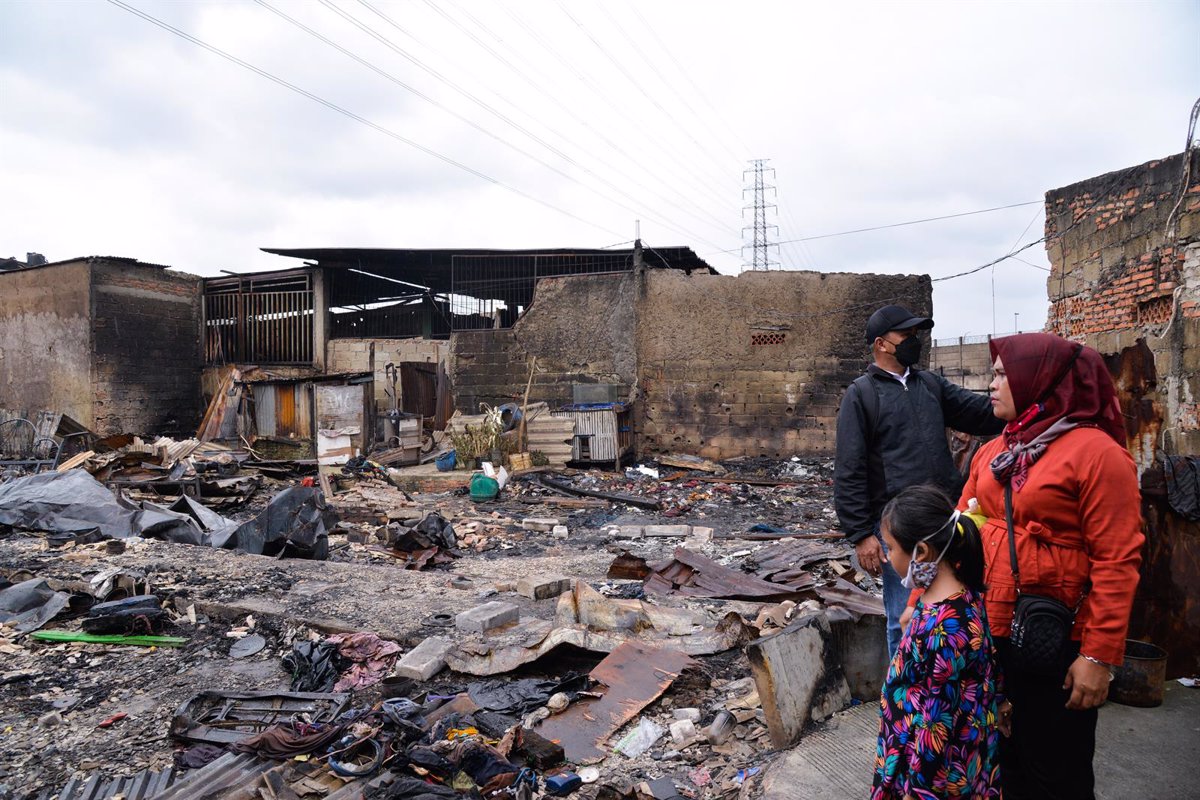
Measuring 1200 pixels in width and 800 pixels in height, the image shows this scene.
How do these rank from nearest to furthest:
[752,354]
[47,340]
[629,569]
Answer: [629,569]
[752,354]
[47,340]

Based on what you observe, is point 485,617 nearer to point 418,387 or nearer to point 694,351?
point 694,351

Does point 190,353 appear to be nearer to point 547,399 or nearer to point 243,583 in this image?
point 547,399

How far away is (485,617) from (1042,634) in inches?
128

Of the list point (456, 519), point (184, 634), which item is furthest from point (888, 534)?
point (456, 519)

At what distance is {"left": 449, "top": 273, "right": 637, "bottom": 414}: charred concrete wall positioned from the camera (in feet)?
46.0

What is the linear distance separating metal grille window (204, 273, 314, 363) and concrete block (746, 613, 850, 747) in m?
17.4

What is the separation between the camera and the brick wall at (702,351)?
13.3 metres

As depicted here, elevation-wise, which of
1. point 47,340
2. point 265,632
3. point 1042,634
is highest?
point 47,340

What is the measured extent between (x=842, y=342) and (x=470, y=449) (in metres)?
7.29

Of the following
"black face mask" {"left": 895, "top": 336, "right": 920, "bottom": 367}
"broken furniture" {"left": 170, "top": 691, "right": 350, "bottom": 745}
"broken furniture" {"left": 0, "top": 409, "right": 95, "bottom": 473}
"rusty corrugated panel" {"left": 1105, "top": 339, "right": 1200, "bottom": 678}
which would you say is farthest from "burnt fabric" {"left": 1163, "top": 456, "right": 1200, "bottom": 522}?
"broken furniture" {"left": 0, "top": 409, "right": 95, "bottom": 473}

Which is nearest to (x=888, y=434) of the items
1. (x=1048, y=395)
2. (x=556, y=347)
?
(x=1048, y=395)

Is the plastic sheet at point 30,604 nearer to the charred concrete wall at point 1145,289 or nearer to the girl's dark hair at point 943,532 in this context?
the girl's dark hair at point 943,532

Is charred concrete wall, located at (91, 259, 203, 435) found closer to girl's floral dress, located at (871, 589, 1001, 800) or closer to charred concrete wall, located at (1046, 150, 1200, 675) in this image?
charred concrete wall, located at (1046, 150, 1200, 675)

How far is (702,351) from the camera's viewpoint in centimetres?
1383
